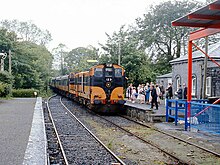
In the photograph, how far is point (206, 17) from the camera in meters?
11.5

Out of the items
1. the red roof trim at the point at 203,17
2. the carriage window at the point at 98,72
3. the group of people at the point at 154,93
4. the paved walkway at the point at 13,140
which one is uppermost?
the red roof trim at the point at 203,17

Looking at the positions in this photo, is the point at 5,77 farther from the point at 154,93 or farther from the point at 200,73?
the point at 154,93

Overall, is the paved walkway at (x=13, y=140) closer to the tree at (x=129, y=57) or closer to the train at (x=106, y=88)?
the train at (x=106, y=88)

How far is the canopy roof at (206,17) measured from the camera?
987 centimetres

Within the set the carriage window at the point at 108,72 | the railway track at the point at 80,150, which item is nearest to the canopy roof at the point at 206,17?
the railway track at the point at 80,150

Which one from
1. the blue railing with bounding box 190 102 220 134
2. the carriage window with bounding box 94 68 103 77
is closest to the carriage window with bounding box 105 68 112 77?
the carriage window with bounding box 94 68 103 77

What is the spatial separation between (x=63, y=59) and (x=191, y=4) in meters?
53.1

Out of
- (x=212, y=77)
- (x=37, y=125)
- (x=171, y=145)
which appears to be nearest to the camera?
(x=171, y=145)

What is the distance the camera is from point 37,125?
13398 mm

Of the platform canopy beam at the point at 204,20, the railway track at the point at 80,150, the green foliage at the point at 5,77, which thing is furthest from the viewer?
the green foliage at the point at 5,77

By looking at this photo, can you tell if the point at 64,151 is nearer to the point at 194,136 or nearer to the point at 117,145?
the point at 117,145

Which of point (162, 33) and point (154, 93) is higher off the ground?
point (162, 33)

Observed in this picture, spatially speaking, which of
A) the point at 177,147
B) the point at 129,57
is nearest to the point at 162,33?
the point at 129,57

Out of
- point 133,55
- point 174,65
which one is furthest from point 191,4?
point 174,65
